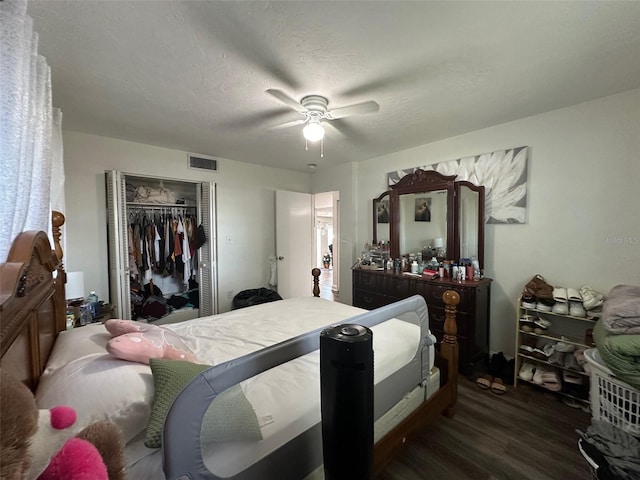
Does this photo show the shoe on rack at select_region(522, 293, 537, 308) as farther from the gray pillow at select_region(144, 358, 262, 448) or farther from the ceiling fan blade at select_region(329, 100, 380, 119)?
the gray pillow at select_region(144, 358, 262, 448)

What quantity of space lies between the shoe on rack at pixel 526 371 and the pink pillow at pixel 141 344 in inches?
103

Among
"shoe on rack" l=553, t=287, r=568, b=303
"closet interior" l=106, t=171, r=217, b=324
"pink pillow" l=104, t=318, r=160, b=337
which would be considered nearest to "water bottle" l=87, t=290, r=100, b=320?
"closet interior" l=106, t=171, r=217, b=324

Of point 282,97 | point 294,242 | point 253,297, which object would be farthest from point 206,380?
point 294,242

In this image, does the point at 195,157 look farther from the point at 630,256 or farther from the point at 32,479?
the point at 630,256

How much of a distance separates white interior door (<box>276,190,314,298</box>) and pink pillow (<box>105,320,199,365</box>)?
2.90 m

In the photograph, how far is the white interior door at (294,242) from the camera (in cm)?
423

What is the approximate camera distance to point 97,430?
50 cm

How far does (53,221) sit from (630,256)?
13.3ft

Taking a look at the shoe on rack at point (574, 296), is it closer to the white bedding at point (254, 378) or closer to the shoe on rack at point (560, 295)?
the shoe on rack at point (560, 295)

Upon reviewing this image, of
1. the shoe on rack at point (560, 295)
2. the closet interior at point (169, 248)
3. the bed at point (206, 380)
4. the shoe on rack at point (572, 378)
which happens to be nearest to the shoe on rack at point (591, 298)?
the shoe on rack at point (560, 295)

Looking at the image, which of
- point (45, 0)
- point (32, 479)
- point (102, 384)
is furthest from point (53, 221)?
point (32, 479)

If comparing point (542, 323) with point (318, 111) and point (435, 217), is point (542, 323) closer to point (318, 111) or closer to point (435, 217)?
point (435, 217)

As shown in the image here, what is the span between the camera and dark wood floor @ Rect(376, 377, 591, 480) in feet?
4.80

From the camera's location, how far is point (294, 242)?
14.5 feet
